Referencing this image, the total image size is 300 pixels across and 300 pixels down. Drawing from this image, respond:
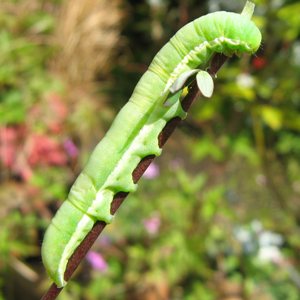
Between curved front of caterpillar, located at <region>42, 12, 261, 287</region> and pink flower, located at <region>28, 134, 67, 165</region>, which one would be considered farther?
pink flower, located at <region>28, 134, 67, 165</region>

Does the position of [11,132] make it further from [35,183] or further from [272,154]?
[272,154]

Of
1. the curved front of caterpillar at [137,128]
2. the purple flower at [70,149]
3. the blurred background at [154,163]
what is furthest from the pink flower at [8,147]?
the curved front of caterpillar at [137,128]

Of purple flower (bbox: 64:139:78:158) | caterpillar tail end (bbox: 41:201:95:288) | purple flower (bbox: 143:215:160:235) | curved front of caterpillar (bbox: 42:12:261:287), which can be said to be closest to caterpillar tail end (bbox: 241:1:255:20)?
curved front of caterpillar (bbox: 42:12:261:287)

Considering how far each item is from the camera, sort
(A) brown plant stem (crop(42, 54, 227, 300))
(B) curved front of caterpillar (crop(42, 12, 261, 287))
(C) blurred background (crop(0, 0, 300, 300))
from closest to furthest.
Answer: (A) brown plant stem (crop(42, 54, 227, 300)) → (B) curved front of caterpillar (crop(42, 12, 261, 287)) → (C) blurred background (crop(0, 0, 300, 300))

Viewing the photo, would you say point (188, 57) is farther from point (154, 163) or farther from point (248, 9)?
point (154, 163)

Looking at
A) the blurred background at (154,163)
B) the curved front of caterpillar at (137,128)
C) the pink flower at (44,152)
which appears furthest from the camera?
the pink flower at (44,152)

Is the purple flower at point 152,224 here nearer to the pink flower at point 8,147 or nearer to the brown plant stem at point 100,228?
the pink flower at point 8,147

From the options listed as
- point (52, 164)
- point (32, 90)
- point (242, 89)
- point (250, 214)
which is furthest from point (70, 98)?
point (250, 214)

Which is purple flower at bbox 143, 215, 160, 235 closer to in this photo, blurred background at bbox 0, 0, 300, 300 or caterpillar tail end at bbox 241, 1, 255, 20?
blurred background at bbox 0, 0, 300, 300
